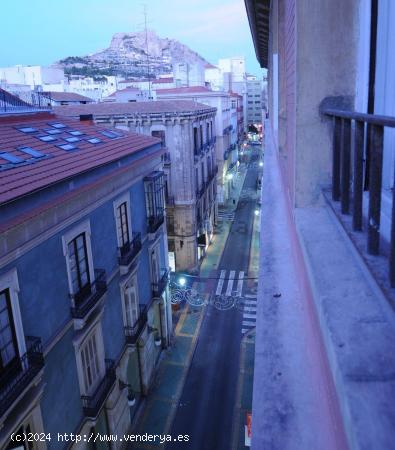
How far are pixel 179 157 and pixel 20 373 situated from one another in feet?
70.0

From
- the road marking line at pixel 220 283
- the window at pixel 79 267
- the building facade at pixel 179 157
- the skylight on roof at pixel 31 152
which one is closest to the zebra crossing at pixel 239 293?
the road marking line at pixel 220 283

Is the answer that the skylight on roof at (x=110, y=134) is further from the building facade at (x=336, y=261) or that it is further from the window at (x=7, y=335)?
the building facade at (x=336, y=261)

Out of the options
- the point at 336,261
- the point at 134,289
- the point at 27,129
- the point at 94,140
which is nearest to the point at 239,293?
the point at 134,289

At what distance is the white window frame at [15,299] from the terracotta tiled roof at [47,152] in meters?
1.36

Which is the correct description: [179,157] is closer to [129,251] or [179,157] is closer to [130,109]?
[130,109]

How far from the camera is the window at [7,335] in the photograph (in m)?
7.55

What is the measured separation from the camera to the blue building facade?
7840mm

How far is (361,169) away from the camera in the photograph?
2.85 m

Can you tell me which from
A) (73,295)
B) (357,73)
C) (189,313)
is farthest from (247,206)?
(357,73)

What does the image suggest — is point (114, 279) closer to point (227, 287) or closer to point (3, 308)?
point (3, 308)

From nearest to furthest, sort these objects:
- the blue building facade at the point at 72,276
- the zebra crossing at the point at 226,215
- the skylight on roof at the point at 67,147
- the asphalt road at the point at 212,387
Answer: the blue building facade at the point at 72,276 < the skylight on roof at the point at 67,147 < the asphalt road at the point at 212,387 < the zebra crossing at the point at 226,215

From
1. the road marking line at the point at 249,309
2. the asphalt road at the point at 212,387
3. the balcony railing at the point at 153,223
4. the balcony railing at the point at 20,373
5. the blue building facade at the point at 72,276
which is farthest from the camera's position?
the road marking line at the point at 249,309

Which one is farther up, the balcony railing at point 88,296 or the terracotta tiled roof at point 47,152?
the terracotta tiled roof at point 47,152

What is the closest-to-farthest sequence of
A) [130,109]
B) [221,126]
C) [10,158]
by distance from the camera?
[10,158] → [130,109] → [221,126]
